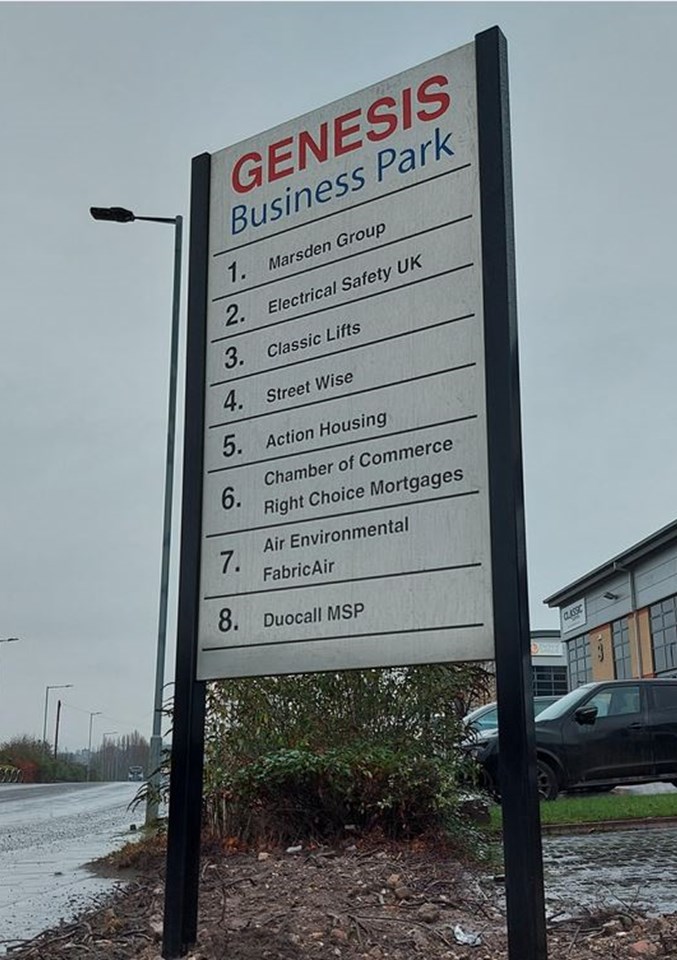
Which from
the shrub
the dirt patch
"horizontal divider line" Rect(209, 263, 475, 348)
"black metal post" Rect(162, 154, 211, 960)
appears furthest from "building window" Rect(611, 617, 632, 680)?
"horizontal divider line" Rect(209, 263, 475, 348)

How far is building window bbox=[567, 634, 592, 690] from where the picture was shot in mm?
56469

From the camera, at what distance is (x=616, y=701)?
50.8 ft

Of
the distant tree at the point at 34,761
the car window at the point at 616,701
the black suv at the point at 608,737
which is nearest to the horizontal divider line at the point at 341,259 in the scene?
the black suv at the point at 608,737

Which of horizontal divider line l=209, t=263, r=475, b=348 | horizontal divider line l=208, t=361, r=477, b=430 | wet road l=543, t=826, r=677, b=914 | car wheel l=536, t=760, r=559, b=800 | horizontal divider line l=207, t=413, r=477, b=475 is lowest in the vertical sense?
wet road l=543, t=826, r=677, b=914

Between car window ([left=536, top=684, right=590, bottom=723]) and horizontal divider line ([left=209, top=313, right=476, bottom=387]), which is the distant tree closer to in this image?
car window ([left=536, top=684, right=590, bottom=723])

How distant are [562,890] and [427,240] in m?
4.15

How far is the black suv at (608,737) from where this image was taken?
14.7 m

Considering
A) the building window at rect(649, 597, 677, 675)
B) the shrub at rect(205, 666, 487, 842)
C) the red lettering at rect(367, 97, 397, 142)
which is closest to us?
the red lettering at rect(367, 97, 397, 142)

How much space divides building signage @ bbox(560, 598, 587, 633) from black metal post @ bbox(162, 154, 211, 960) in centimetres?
5300

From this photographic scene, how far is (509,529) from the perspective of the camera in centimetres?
430

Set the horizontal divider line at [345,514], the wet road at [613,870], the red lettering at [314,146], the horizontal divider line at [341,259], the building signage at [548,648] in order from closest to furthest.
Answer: the horizontal divider line at [345,514] → the horizontal divider line at [341,259] → the red lettering at [314,146] → the wet road at [613,870] → the building signage at [548,648]

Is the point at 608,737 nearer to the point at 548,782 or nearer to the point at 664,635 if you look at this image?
the point at 548,782

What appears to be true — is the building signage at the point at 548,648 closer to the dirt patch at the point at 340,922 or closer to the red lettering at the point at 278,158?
the dirt patch at the point at 340,922

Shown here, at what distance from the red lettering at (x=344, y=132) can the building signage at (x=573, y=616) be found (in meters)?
53.3
